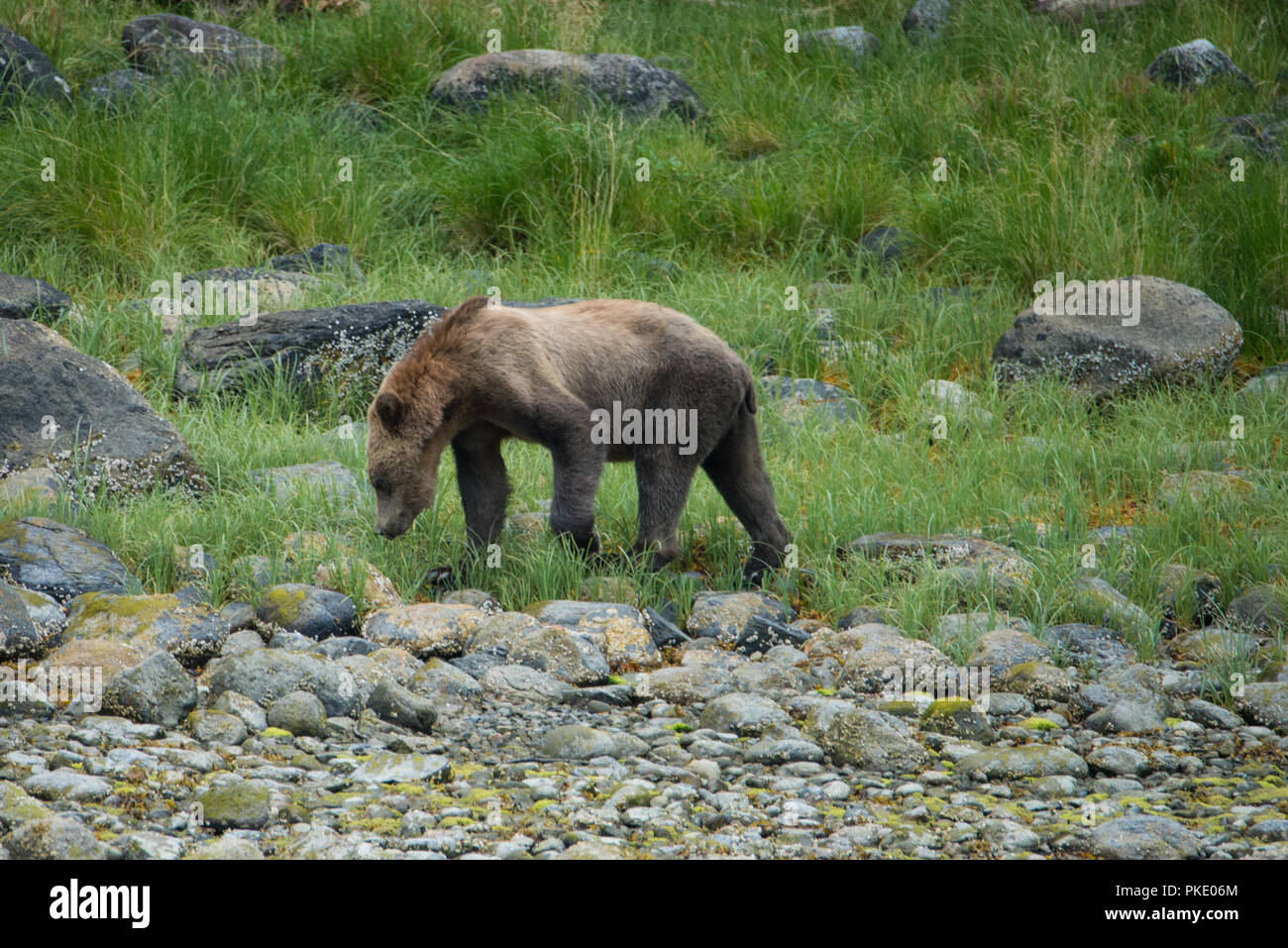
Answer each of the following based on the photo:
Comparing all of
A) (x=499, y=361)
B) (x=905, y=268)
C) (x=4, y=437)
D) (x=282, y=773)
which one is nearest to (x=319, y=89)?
(x=905, y=268)

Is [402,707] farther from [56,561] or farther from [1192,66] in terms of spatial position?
[1192,66]

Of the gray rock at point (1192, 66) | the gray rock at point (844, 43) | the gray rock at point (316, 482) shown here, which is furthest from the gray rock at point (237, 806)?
the gray rock at point (844, 43)

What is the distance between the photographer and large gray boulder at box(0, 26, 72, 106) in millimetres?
11398

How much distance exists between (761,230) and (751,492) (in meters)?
5.01

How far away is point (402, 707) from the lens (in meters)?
4.33

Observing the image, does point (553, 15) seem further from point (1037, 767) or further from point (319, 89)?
point (1037, 767)

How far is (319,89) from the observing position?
1279 cm

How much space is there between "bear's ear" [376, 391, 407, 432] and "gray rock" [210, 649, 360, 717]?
1.39 meters

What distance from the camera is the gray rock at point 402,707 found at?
4320 mm

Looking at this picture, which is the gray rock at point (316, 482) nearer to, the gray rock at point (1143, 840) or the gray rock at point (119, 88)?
the gray rock at point (1143, 840)

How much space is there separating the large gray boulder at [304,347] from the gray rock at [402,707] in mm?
4194

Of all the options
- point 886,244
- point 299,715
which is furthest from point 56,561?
point 886,244

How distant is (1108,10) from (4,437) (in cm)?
1316

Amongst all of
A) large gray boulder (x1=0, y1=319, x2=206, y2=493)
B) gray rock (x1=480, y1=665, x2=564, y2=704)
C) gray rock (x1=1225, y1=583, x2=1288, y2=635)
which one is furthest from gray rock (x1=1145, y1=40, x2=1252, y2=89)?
gray rock (x1=480, y1=665, x2=564, y2=704)
